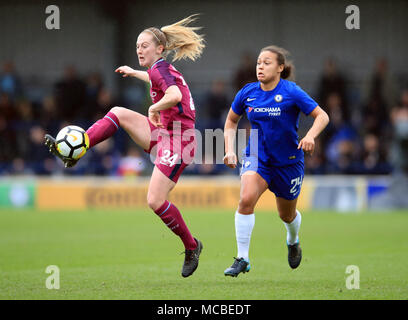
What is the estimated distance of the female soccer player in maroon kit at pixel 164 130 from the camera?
22.4ft

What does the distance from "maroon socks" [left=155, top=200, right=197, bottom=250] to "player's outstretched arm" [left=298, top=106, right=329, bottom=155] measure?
137 cm

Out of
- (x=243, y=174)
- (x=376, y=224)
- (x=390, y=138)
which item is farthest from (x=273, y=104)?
(x=390, y=138)

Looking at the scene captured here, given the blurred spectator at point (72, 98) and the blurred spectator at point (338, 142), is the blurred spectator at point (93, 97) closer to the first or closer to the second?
the blurred spectator at point (72, 98)

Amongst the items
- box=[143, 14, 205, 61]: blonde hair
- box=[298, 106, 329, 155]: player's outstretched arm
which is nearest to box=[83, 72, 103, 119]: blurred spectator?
box=[143, 14, 205, 61]: blonde hair

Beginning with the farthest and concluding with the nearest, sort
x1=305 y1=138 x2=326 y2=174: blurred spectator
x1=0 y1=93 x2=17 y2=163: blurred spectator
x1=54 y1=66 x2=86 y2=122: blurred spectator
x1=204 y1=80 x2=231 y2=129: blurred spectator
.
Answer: x1=0 y1=93 x2=17 y2=163: blurred spectator < x1=54 y1=66 x2=86 y2=122: blurred spectator < x1=204 y1=80 x2=231 y2=129: blurred spectator < x1=305 y1=138 x2=326 y2=174: blurred spectator

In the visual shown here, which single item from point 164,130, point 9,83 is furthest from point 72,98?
point 164,130

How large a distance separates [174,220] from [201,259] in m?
1.88

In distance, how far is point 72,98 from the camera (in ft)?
60.0

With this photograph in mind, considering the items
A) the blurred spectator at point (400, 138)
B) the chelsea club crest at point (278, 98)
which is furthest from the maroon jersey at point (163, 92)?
the blurred spectator at point (400, 138)

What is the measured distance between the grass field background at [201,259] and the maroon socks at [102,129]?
1.35 metres

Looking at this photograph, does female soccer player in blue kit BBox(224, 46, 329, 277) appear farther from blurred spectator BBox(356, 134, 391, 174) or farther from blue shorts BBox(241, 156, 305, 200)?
blurred spectator BBox(356, 134, 391, 174)

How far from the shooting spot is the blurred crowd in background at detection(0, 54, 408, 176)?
677 inches

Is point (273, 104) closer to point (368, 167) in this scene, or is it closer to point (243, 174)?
point (243, 174)

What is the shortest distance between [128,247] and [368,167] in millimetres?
8612
